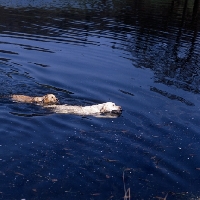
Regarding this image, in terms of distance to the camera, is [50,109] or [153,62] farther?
[153,62]

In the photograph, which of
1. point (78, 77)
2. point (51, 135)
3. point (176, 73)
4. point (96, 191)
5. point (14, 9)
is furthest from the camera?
point (14, 9)

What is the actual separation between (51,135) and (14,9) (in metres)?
24.4

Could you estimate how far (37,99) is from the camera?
45.5 feet

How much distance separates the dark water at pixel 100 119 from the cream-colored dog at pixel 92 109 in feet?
1.02

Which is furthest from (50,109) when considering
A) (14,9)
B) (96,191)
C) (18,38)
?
(14,9)

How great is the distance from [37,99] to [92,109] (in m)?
2.09

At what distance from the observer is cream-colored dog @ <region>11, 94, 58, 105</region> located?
13594mm

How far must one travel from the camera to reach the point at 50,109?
13609 millimetres

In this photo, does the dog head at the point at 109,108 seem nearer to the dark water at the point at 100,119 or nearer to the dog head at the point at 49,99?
the dark water at the point at 100,119

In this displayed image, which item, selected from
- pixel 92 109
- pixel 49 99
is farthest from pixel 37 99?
pixel 92 109

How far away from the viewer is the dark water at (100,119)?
9.57m

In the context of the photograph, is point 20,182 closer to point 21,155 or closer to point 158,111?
point 21,155

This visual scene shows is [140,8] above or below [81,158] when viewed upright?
above

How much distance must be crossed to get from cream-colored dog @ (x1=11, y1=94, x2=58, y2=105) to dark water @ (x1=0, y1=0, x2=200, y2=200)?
276 millimetres
